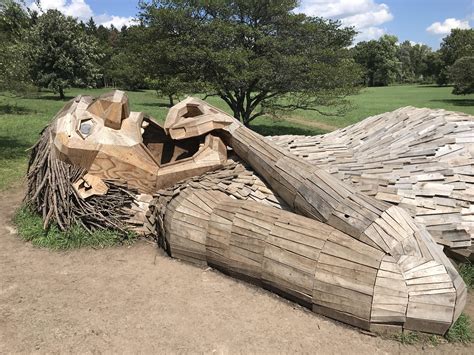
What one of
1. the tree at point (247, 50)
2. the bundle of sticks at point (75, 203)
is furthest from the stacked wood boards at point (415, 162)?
the tree at point (247, 50)

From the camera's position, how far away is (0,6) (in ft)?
40.8

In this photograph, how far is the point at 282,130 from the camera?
21.7m

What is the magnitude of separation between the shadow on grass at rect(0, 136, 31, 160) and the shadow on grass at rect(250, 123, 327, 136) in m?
10.6

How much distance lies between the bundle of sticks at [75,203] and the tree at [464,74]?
34.8m

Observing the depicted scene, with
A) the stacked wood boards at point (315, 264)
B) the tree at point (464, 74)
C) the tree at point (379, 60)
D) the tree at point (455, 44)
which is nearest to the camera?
the stacked wood boards at point (315, 264)

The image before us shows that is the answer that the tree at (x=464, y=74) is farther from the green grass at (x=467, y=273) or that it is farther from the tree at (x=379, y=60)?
the tree at (x=379, y=60)

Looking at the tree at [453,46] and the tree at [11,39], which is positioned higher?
the tree at [453,46]

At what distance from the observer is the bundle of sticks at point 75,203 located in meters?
6.61

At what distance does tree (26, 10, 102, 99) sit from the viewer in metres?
29.6

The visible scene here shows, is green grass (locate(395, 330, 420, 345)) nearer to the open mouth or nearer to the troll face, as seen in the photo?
the troll face

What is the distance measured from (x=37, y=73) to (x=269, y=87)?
21.8 meters

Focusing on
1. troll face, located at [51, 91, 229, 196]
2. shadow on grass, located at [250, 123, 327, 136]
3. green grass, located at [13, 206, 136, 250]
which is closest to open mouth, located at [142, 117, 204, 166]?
troll face, located at [51, 91, 229, 196]

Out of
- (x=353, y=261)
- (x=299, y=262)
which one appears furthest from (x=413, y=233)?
(x=299, y=262)

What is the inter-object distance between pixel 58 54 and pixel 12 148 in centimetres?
1912
